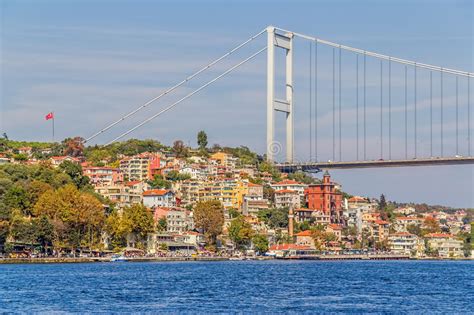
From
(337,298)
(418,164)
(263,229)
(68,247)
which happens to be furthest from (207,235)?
(337,298)

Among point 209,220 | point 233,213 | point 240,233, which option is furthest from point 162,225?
point 233,213

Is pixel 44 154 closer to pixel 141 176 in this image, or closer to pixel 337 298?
pixel 141 176

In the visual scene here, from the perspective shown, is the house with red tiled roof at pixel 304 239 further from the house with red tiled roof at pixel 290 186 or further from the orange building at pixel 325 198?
the house with red tiled roof at pixel 290 186

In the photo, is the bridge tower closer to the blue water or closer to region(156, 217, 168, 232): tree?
region(156, 217, 168, 232): tree

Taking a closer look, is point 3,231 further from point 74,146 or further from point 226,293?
point 74,146

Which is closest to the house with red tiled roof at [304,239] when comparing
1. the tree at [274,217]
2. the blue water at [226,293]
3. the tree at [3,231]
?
the tree at [274,217]
